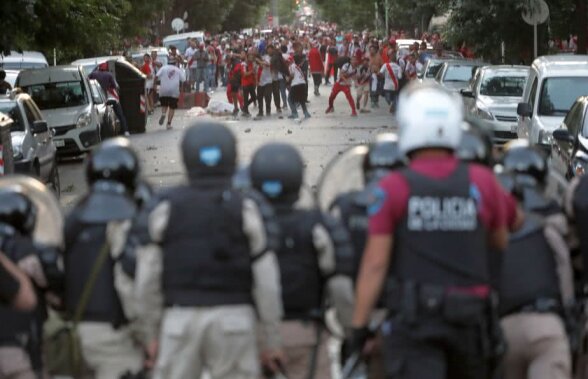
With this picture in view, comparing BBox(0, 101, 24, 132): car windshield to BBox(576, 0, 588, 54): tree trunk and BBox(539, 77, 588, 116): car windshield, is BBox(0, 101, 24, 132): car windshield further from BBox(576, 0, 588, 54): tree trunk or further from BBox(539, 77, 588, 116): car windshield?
BBox(576, 0, 588, 54): tree trunk

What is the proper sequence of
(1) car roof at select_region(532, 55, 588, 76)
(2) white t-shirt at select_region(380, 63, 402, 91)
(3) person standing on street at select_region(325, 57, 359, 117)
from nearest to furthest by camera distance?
(1) car roof at select_region(532, 55, 588, 76), (3) person standing on street at select_region(325, 57, 359, 117), (2) white t-shirt at select_region(380, 63, 402, 91)

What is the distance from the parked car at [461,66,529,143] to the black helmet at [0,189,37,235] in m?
18.6

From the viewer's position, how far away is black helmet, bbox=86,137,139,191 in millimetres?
6465

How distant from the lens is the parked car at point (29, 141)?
18.6 m

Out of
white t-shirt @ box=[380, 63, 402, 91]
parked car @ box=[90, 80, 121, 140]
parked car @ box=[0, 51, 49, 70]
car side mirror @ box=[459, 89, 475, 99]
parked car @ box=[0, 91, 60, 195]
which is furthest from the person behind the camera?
white t-shirt @ box=[380, 63, 402, 91]

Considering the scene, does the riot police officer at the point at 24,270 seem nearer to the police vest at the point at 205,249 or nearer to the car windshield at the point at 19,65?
the police vest at the point at 205,249

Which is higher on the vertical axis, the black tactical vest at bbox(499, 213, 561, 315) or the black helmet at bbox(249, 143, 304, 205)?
the black helmet at bbox(249, 143, 304, 205)

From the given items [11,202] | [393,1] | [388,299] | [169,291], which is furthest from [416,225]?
[393,1]

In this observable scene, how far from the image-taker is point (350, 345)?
222 inches

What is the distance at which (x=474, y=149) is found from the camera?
21.4 ft

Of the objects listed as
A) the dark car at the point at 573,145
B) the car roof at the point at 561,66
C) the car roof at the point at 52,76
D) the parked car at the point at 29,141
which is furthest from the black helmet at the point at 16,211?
the car roof at the point at 52,76

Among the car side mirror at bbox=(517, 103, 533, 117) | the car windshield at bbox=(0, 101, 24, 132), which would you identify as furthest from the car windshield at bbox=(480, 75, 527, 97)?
the car windshield at bbox=(0, 101, 24, 132)

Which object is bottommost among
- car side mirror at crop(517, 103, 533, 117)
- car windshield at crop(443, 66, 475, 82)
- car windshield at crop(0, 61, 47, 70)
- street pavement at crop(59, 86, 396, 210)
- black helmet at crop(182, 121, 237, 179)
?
street pavement at crop(59, 86, 396, 210)

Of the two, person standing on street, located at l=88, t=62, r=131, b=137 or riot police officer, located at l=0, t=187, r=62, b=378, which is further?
person standing on street, located at l=88, t=62, r=131, b=137
